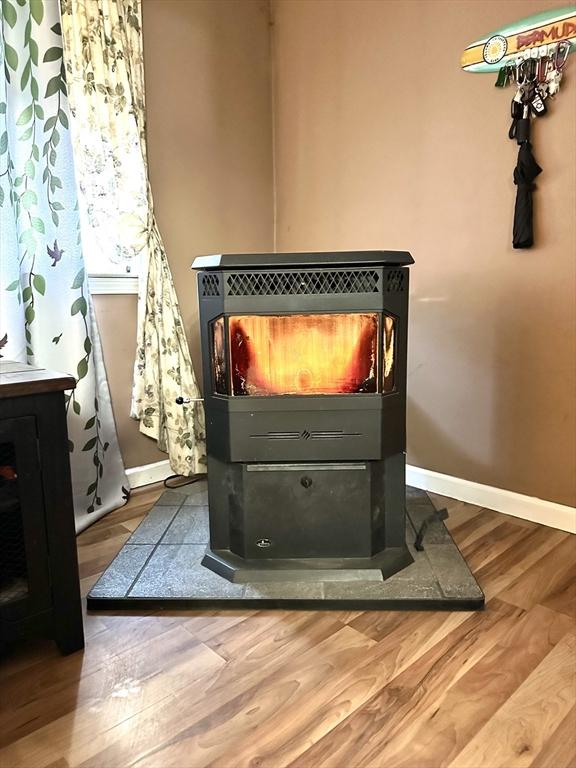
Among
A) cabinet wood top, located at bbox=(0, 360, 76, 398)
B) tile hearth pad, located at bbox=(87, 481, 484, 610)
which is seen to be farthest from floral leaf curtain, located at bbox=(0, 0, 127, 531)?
cabinet wood top, located at bbox=(0, 360, 76, 398)

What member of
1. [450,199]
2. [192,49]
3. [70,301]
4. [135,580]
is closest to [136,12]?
[192,49]

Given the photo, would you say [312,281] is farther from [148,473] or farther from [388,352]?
[148,473]

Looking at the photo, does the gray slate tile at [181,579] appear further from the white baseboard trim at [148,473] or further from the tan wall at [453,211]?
the tan wall at [453,211]

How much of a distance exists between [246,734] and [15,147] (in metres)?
1.77

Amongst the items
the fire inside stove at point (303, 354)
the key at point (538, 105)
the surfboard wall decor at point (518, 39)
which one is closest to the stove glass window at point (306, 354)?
the fire inside stove at point (303, 354)

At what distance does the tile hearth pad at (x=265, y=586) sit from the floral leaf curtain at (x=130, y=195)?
2.11 ft

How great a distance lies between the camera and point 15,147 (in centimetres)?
170

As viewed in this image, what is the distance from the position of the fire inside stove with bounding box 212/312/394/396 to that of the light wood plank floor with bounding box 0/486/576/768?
0.60 metres

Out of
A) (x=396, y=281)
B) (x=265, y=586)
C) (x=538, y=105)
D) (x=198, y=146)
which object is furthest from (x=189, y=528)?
(x=538, y=105)

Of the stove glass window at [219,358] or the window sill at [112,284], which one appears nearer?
the stove glass window at [219,358]

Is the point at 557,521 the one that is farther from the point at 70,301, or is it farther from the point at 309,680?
the point at 70,301

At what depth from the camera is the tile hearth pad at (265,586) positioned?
1383mm

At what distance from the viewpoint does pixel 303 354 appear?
1.45 meters

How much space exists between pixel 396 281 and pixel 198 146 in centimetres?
136
